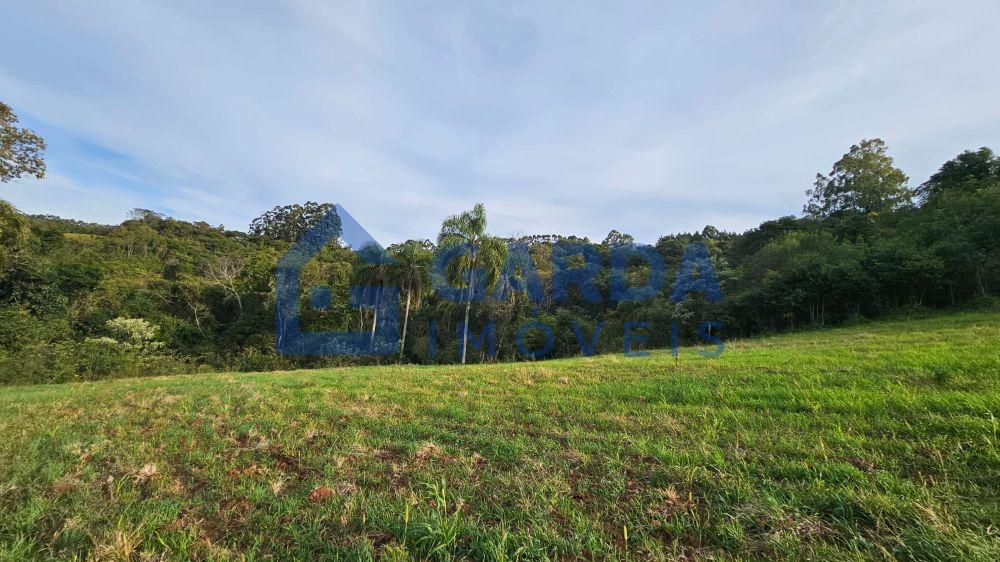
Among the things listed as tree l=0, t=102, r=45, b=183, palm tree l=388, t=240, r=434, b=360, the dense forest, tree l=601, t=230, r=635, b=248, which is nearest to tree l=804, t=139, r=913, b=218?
the dense forest

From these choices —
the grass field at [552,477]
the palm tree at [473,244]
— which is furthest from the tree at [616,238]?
the grass field at [552,477]

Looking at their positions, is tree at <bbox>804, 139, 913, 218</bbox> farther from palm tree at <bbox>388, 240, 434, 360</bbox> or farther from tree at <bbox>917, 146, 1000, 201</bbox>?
palm tree at <bbox>388, 240, 434, 360</bbox>

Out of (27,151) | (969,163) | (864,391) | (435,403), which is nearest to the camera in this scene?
(864,391)

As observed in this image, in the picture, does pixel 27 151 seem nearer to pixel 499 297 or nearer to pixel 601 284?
pixel 499 297

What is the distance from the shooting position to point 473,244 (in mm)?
20531

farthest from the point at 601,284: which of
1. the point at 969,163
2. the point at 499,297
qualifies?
the point at 969,163

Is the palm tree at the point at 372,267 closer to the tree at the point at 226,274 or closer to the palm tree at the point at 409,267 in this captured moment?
the palm tree at the point at 409,267

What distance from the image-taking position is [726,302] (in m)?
22.6

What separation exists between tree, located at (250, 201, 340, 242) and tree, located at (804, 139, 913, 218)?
198 ft

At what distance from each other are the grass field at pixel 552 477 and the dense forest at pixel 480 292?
49.3ft

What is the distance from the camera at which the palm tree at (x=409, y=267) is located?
22188 millimetres

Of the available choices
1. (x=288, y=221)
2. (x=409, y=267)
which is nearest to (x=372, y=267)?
(x=409, y=267)

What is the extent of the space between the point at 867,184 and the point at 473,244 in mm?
38278

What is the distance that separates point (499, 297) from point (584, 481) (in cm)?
2113
